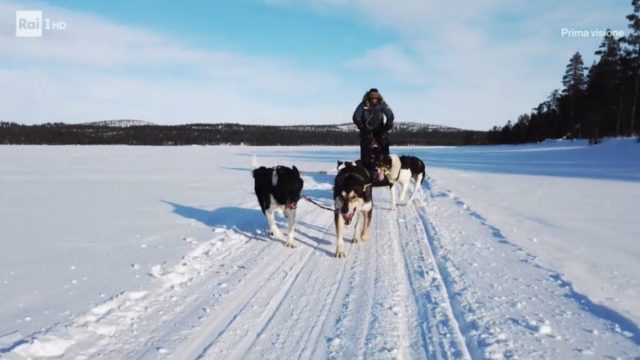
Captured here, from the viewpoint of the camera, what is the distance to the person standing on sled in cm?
853

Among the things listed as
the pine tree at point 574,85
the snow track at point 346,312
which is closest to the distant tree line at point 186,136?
the pine tree at point 574,85

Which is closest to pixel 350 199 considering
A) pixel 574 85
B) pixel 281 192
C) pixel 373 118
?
pixel 281 192

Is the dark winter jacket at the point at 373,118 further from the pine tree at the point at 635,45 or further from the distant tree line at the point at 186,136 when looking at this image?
the distant tree line at the point at 186,136

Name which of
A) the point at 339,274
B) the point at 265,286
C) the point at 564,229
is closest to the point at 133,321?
the point at 265,286

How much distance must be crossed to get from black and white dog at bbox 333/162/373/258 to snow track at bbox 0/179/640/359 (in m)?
0.38

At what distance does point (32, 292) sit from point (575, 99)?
5553 centimetres

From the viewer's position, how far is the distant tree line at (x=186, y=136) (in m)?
98.4

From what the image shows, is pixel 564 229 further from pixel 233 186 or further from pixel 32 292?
pixel 233 186

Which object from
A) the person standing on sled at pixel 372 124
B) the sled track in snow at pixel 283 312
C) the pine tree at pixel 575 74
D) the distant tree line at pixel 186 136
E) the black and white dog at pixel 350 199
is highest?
the pine tree at pixel 575 74

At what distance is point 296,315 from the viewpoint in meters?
4.05

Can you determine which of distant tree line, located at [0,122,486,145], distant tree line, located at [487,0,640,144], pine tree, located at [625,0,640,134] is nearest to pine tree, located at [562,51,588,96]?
distant tree line, located at [487,0,640,144]

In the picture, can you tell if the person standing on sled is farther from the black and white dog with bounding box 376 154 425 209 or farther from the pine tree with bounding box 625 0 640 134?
the pine tree with bounding box 625 0 640 134

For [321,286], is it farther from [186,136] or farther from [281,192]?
[186,136]

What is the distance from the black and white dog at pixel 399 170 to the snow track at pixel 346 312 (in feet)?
10.1
